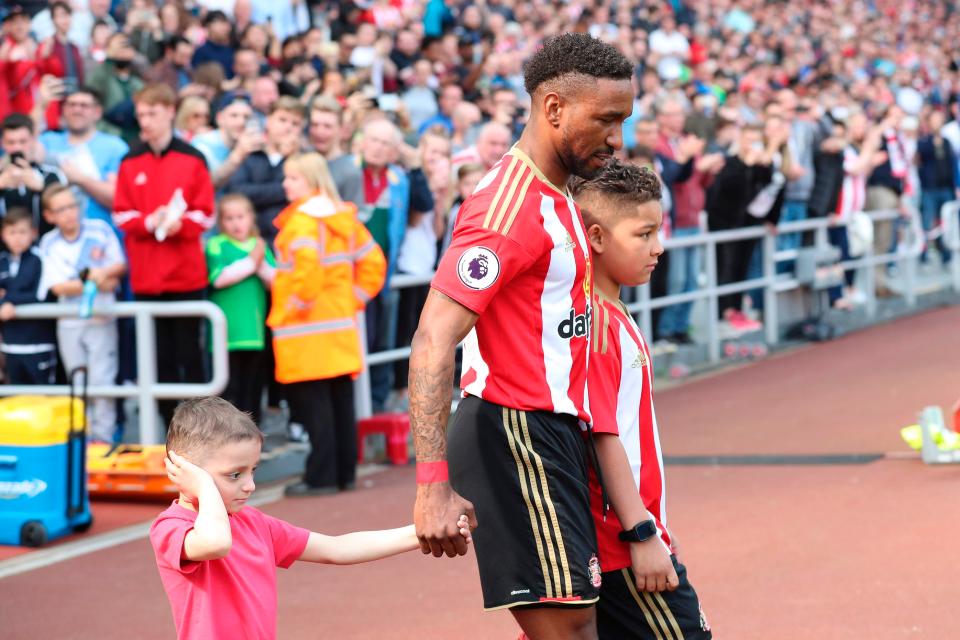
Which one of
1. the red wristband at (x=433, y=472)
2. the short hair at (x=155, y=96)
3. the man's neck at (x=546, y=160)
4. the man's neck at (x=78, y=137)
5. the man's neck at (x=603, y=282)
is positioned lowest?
the red wristband at (x=433, y=472)

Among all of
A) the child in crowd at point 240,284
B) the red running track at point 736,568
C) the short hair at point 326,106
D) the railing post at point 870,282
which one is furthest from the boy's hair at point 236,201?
the railing post at point 870,282

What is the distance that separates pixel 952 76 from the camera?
97.6 feet

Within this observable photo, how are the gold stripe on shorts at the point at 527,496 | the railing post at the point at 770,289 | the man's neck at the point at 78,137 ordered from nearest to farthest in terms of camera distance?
the gold stripe on shorts at the point at 527,496 → the man's neck at the point at 78,137 → the railing post at the point at 770,289

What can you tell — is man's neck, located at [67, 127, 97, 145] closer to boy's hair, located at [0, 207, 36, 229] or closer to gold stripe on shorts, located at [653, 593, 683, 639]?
boy's hair, located at [0, 207, 36, 229]

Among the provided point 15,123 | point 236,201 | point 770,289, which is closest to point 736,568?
point 236,201

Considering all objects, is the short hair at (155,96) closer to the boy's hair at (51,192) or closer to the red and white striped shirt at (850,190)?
the boy's hair at (51,192)

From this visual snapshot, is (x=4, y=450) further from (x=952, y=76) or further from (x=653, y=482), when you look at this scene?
(x=952, y=76)

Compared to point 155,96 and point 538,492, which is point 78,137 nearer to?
point 155,96

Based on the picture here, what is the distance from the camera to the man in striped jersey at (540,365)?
379 centimetres

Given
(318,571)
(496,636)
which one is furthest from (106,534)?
(496,636)

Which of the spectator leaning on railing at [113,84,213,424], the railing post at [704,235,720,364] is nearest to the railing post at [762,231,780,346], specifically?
the railing post at [704,235,720,364]

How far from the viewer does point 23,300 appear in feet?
30.5

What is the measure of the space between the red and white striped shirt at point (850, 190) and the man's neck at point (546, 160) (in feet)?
41.2

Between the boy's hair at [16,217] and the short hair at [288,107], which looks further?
the short hair at [288,107]
